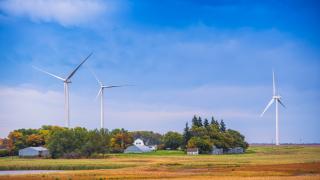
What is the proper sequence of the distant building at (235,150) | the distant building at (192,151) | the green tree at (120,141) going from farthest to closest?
the green tree at (120,141) < the distant building at (235,150) < the distant building at (192,151)

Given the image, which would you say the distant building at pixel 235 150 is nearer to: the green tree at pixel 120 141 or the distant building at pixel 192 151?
the distant building at pixel 192 151

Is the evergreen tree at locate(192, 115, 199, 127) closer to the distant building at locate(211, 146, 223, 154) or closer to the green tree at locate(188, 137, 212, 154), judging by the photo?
the distant building at locate(211, 146, 223, 154)

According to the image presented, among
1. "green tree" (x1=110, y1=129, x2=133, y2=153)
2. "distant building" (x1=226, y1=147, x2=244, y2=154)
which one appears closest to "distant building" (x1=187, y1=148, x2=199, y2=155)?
"distant building" (x1=226, y1=147, x2=244, y2=154)

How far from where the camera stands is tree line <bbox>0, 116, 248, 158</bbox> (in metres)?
138

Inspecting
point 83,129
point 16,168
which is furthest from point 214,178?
point 83,129

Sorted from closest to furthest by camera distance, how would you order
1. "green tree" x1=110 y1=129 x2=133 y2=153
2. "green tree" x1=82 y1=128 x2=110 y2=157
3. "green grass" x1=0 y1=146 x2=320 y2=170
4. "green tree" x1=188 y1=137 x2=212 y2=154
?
"green grass" x1=0 y1=146 x2=320 y2=170 → "green tree" x1=82 y1=128 x2=110 y2=157 → "green tree" x1=188 y1=137 x2=212 y2=154 → "green tree" x1=110 y1=129 x2=133 y2=153

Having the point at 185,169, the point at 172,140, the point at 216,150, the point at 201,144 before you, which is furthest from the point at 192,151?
the point at 185,169

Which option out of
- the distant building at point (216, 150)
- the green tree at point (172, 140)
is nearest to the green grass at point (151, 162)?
the distant building at point (216, 150)

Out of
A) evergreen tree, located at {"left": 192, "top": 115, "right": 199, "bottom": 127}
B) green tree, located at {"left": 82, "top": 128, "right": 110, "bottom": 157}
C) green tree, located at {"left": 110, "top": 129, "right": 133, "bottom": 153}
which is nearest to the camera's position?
green tree, located at {"left": 82, "top": 128, "right": 110, "bottom": 157}

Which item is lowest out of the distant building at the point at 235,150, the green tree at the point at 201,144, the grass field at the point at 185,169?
the distant building at the point at 235,150

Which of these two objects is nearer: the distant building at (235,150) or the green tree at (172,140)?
the distant building at (235,150)

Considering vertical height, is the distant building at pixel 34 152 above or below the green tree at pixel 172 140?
below

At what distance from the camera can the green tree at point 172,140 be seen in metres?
181

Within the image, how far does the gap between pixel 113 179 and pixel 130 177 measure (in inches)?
110
